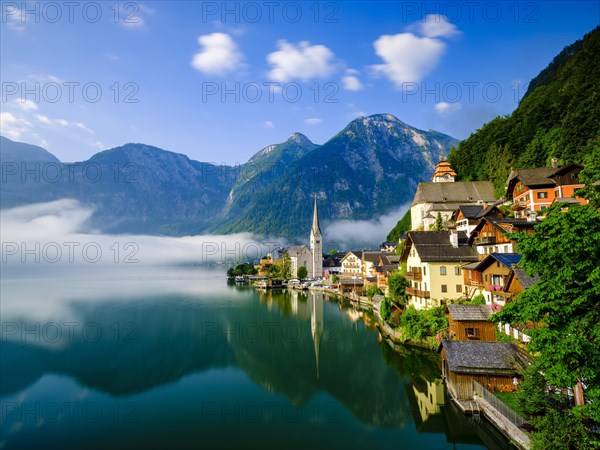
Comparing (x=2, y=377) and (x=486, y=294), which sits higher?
(x=486, y=294)

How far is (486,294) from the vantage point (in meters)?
35.4

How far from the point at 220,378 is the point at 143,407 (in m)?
8.55

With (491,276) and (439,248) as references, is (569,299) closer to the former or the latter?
(491,276)

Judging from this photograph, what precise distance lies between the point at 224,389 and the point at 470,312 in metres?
22.5

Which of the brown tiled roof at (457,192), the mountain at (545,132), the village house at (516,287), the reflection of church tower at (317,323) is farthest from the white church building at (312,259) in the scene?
the village house at (516,287)

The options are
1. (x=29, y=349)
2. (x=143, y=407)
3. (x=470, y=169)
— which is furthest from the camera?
(x=470, y=169)

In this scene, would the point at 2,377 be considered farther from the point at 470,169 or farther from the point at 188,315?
the point at 470,169

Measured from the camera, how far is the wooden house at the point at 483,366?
77.9ft

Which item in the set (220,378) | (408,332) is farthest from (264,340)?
(408,332)

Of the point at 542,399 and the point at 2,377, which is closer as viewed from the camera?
the point at 542,399

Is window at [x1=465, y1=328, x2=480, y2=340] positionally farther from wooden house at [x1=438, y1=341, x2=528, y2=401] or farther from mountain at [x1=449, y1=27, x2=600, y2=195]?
mountain at [x1=449, y1=27, x2=600, y2=195]

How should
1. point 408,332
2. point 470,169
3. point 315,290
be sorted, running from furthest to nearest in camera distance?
point 315,290
point 470,169
point 408,332

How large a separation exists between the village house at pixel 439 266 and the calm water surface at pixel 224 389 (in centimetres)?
693

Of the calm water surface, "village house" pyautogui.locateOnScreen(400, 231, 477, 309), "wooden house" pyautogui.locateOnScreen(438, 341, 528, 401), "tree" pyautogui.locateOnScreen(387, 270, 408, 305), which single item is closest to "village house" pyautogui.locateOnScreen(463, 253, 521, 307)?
"village house" pyautogui.locateOnScreen(400, 231, 477, 309)
